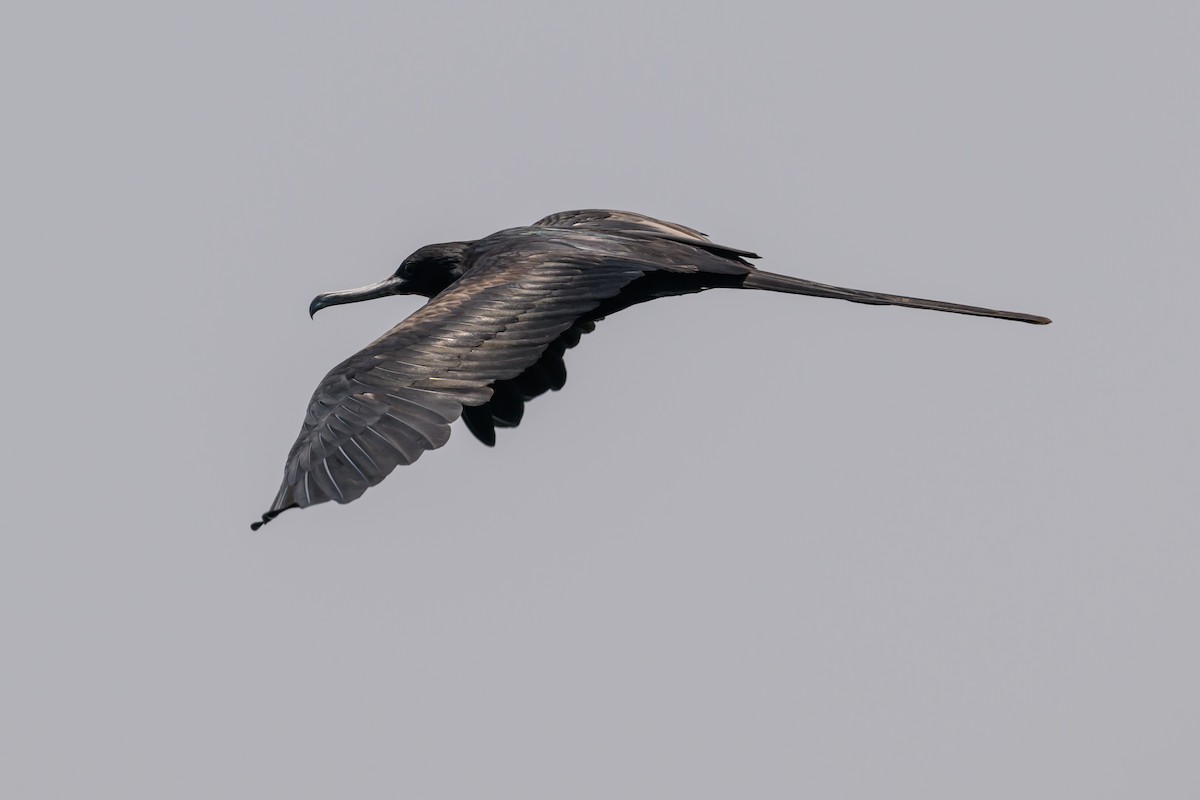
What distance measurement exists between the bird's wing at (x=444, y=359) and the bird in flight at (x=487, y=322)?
18 millimetres

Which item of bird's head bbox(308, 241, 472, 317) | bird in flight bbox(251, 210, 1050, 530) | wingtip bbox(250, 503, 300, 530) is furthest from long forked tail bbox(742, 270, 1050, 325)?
wingtip bbox(250, 503, 300, 530)

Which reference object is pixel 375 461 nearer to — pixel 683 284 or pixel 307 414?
pixel 307 414

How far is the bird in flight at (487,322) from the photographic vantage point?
1923 centimetres

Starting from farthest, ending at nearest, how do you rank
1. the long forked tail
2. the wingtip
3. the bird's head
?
1. the bird's head
2. the long forked tail
3. the wingtip

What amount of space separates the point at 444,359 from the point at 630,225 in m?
4.25

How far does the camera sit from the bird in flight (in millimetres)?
19234

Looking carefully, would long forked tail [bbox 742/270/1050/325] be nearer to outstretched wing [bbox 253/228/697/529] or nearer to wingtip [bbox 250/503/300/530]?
outstretched wing [bbox 253/228/697/529]

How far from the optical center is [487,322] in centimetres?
2134

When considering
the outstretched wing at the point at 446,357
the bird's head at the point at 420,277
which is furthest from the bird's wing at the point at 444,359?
the bird's head at the point at 420,277

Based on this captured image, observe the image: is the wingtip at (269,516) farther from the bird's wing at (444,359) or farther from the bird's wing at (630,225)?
the bird's wing at (630,225)

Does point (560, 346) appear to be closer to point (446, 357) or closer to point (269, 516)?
point (446, 357)

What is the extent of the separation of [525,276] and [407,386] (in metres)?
2.57

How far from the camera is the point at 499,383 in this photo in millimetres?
23375

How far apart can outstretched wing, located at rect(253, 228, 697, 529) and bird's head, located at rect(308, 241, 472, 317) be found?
67cm
